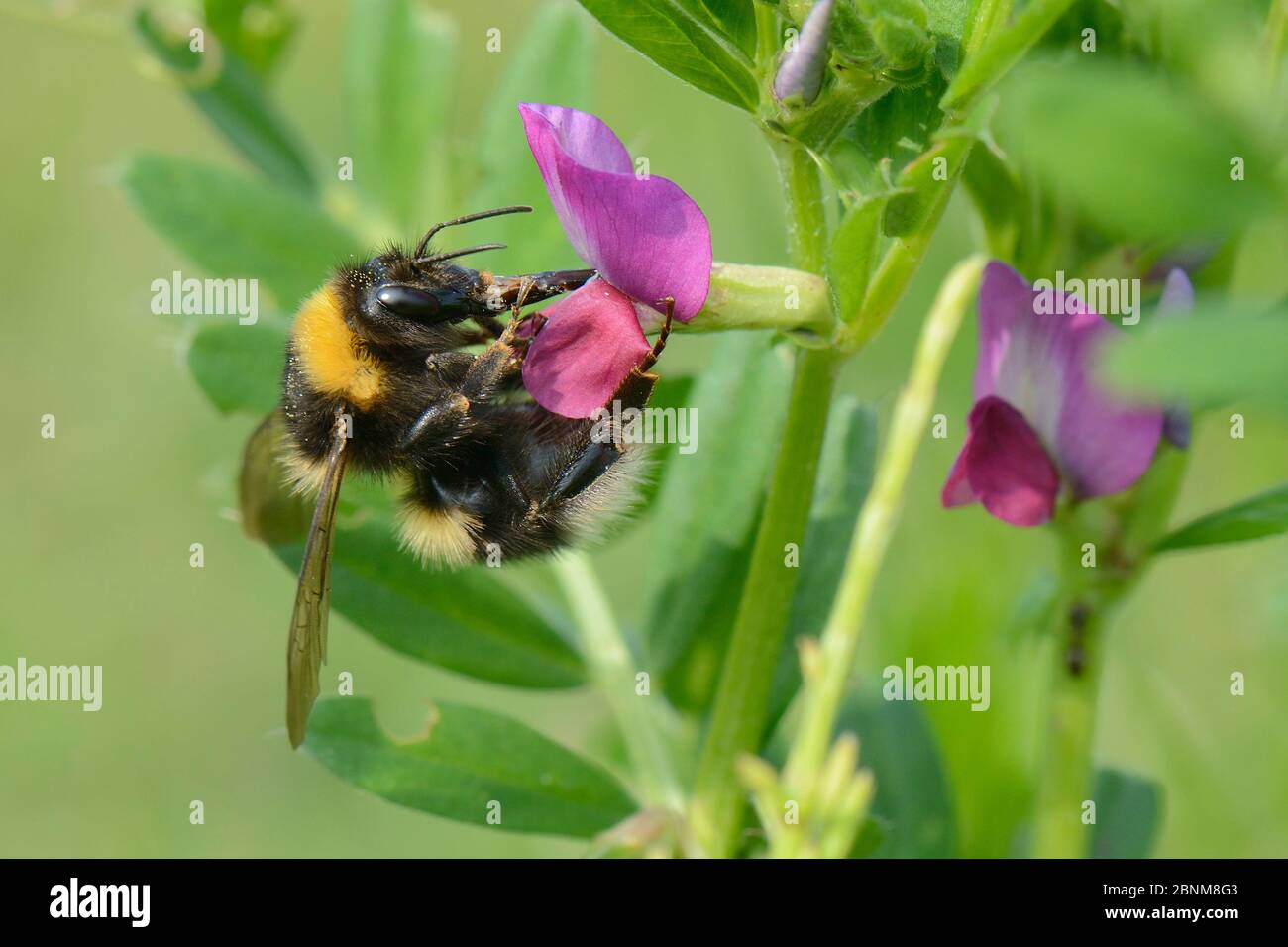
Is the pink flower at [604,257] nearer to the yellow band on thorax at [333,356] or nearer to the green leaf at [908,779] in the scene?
the yellow band on thorax at [333,356]

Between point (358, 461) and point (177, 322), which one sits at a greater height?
point (177, 322)

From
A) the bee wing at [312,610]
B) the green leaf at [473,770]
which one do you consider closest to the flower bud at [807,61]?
the bee wing at [312,610]

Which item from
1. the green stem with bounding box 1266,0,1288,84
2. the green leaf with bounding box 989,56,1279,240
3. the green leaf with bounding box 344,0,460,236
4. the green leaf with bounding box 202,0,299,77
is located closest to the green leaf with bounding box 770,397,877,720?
the green stem with bounding box 1266,0,1288,84

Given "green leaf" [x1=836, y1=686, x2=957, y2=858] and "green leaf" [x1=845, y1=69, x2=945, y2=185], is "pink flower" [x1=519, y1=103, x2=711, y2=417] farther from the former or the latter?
"green leaf" [x1=836, y1=686, x2=957, y2=858]

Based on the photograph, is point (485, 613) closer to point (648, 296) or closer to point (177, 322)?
point (648, 296)

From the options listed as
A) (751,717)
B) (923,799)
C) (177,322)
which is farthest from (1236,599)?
(177,322)

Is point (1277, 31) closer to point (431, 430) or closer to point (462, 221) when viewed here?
point (462, 221)
